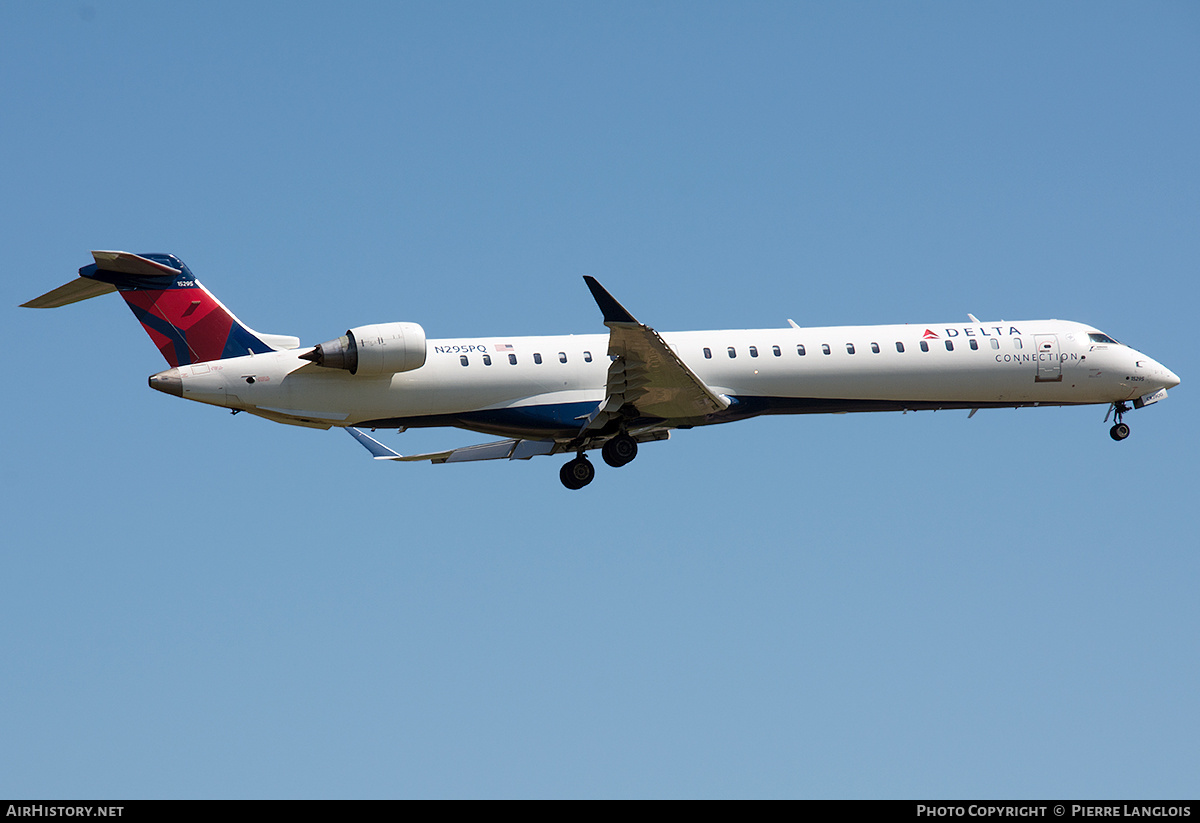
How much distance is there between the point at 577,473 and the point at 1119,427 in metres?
13.6

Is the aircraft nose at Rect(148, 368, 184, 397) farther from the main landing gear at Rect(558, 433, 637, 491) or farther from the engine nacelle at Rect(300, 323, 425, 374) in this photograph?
the main landing gear at Rect(558, 433, 637, 491)

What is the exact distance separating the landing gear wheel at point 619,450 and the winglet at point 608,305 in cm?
446

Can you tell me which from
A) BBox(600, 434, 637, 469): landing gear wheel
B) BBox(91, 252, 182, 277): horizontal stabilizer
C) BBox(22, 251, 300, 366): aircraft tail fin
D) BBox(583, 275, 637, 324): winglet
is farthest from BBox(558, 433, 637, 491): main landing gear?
BBox(91, 252, 182, 277): horizontal stabilizer

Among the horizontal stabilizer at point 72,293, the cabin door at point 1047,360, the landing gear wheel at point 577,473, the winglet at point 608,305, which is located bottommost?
the landing gear wheel at point 577,473

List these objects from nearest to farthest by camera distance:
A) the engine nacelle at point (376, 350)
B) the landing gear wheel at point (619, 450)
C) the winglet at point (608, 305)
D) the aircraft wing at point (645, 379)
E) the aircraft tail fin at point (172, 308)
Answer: the winglet at point (608, 305) → the aircraft wing at point (645, 379) → the engine nacelle at point (376, 350) → the aircraft tail fin at point (172, 308) → the landing gear wheel at point (619, 450)

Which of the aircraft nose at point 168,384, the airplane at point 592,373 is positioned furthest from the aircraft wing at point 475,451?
the aircraft nose at point 168,384

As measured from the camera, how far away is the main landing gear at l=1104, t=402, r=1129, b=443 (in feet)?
111

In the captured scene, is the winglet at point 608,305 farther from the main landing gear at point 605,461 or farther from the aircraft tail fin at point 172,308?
the aircraft tail fin at point 172,308

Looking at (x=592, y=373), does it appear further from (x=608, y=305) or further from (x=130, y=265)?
(x=130, y=265)

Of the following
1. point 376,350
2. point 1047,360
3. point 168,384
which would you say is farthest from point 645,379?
point 1047,360

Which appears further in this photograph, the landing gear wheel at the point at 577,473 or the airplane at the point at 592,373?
the landing gear wheel at the point at 577,473

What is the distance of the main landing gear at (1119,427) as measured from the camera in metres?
34.0

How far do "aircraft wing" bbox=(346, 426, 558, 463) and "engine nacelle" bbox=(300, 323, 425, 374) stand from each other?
479cm
